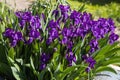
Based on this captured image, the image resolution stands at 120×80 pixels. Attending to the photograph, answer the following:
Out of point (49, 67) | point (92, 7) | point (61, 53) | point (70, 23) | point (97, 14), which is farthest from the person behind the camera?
point (92, 7)

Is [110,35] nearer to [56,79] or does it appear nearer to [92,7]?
[56,79]

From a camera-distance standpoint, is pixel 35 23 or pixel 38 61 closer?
pixel 38 61

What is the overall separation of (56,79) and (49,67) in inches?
6.3

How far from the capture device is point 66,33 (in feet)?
11.2

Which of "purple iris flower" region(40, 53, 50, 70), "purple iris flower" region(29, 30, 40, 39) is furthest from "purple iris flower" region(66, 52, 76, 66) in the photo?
"purple iris flower" region(29, 30, 40, 39)

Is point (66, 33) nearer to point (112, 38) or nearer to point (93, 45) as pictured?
point (93, 45)

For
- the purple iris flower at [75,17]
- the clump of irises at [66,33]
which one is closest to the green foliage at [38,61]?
the clump of irises at [66,33]

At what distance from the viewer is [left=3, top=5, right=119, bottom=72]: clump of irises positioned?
3.32m

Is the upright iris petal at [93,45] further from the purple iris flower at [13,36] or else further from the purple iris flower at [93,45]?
the purple iris flower at [13,36]

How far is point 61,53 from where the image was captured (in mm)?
3441

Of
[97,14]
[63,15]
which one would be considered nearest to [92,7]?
[97,14]

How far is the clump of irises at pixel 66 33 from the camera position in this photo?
3322 mm

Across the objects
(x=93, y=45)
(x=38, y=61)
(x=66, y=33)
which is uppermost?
(x=66, y=33)

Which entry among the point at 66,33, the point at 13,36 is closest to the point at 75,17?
the point at 66,33
